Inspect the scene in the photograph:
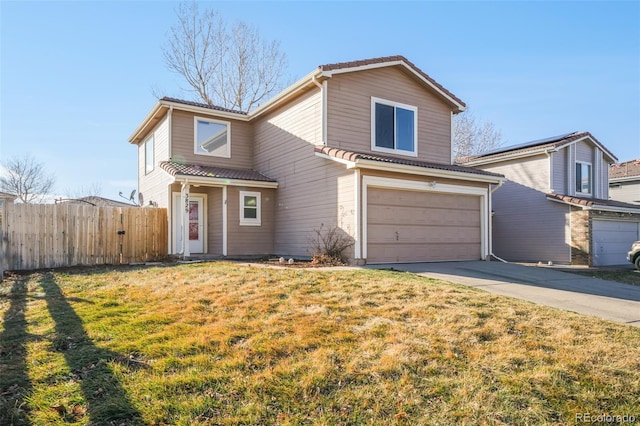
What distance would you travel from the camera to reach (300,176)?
13125 mm

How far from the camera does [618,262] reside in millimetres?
17641

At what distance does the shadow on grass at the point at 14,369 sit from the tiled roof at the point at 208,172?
290 inches

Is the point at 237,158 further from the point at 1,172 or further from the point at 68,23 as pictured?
the point at 1,172

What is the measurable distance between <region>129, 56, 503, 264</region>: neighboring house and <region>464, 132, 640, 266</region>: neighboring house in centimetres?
538

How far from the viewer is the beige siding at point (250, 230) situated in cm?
1383

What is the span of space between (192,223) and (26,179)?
32.2 meters

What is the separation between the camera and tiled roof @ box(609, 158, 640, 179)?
81.5 ft

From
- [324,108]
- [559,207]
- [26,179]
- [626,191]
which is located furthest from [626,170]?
[26,179]

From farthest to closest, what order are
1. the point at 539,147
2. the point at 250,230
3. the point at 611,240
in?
1. the point at 539,147
2. the point at 611,240
3. the point at 250,230

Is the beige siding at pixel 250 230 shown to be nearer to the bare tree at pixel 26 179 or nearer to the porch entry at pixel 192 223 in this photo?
the porch entry at pixel 192 223

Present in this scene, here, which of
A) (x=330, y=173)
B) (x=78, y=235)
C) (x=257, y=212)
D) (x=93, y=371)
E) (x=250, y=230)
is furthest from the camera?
(x=257, y=212)

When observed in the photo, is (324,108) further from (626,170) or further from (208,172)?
(626,170)

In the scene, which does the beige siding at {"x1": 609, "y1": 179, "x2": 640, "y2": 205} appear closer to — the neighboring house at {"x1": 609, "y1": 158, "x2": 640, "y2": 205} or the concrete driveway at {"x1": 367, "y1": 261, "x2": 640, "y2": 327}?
the neighboring house at {"x1": 609, "y1": 158, "x2": 640, "y2": 205}

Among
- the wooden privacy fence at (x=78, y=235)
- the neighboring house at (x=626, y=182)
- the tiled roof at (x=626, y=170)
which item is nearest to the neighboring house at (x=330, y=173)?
the wooden privacy fence at (x=78, y=235)
